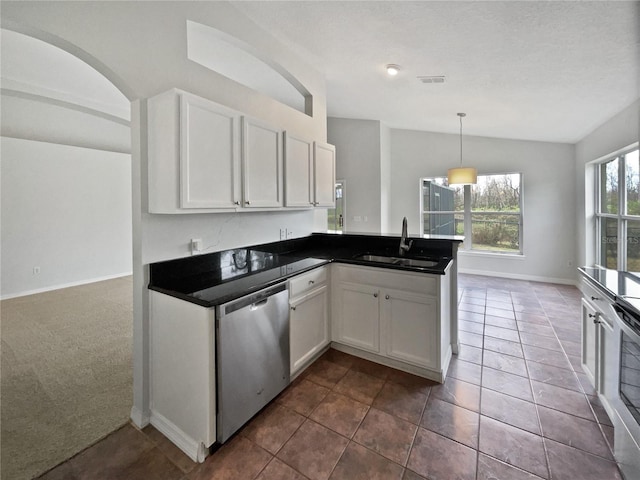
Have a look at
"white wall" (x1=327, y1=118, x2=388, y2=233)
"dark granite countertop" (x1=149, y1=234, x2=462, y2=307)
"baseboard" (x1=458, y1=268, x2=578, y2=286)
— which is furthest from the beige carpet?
"baseboard" (x1=458, y1=268, x2=578, y2=286)

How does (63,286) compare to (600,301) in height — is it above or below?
below

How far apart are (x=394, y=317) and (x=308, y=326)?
73 centimetres

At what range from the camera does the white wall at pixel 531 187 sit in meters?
5.22

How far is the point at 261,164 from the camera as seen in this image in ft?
7.75

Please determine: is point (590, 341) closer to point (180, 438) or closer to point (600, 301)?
point (600, 301)

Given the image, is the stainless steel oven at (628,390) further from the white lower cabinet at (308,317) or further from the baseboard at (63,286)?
the baseboard at (63,286)

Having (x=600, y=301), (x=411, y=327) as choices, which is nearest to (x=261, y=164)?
(x=411, y=327)

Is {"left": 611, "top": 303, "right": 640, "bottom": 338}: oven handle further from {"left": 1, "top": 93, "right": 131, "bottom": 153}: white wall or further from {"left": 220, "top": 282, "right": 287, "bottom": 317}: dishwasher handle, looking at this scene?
{"left": 1, "top": 93, "right": 131, "bottom": 153}: white wall

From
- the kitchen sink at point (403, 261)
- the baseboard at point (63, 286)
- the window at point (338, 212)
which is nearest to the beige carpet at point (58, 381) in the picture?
the baseboard at point (63, 286)

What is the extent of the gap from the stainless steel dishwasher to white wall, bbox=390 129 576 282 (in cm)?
529

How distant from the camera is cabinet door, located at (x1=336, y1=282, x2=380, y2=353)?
2.56 metres

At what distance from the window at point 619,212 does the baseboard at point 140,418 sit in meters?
5.11

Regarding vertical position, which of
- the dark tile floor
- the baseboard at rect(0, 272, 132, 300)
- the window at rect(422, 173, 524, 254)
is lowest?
the dark tile floor

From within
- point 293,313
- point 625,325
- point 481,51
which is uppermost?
point 481,51
